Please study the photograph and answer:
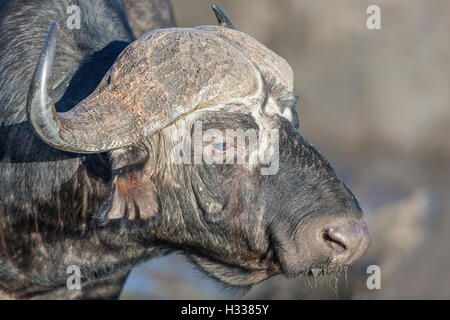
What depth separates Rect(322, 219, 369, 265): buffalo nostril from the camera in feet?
10.8

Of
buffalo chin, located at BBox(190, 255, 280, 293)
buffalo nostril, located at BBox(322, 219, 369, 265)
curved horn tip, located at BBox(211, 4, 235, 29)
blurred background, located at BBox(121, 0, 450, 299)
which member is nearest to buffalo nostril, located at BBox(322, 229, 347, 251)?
buffalo nostril, located at BBox(322, 219, 369, 265)

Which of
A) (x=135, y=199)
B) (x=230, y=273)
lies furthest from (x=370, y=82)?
(x=135, y=199)

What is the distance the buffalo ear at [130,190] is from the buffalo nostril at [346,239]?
97cm

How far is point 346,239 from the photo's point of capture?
3297mm

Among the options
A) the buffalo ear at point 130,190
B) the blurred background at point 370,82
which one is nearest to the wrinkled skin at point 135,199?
the buffalo ear at point 130,190

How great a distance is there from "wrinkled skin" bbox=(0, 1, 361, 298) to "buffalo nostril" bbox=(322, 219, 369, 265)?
7 cm

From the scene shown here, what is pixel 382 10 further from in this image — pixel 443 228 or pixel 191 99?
pixel 191 99

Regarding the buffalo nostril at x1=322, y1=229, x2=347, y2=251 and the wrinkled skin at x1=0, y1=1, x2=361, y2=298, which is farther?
the wrinkled skin at x1=0, y1=1, x2=361, y2=298

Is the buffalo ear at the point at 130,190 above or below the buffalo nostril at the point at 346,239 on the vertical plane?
above

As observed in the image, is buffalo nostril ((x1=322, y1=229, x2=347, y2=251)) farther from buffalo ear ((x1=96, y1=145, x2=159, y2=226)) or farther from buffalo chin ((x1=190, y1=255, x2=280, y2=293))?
buffalo ear ((x1=96, y1=145, x2=159, y2=226))

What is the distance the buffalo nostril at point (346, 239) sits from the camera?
3303 mm

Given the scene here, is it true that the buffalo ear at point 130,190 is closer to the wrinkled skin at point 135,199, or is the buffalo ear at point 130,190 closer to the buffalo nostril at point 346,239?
the wrinkled skin at point 135,199

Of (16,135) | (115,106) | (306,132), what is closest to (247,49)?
(115,106)

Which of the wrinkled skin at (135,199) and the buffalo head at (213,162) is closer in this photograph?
the buffalo head at (213,162)
